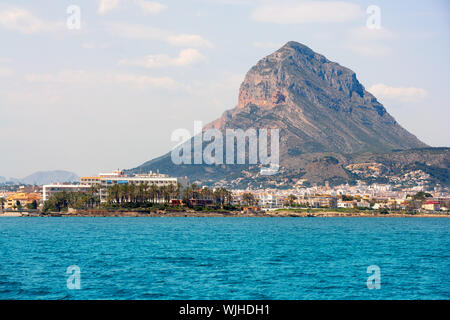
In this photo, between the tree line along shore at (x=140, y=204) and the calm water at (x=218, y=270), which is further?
the tree line along shore at (x=140, y=204)

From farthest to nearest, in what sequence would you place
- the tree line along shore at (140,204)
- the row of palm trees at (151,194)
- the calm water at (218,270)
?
the row of palm trees at (151,194) → the tree line along shore at (140,204) → the calm water at (218,270)

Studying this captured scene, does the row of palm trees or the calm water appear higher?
the row of palm trees

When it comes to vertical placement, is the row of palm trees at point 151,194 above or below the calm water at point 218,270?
above

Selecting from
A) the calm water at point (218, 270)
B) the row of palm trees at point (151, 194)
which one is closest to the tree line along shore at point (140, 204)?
the row of palm trees at point (151, 194)

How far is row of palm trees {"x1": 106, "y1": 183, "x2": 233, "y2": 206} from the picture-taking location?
6870 inches

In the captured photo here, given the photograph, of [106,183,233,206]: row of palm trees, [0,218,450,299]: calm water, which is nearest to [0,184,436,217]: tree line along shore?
[106,183,233,206]: row of palm trees

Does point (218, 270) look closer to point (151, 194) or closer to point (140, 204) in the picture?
point (140, 204)

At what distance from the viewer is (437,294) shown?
3697 centimetres

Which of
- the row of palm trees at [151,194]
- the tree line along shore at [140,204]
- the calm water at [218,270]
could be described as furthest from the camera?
the row of palm trees at [151,194]

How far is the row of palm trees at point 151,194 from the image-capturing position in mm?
174500

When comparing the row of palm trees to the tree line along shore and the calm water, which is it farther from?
the calm water

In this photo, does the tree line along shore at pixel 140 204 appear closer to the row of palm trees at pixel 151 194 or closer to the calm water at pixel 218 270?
the row of palm trees at pixel 151 194

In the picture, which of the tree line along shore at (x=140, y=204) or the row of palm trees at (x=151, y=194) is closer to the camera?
the tree line along shore at (x=140, y=204)
